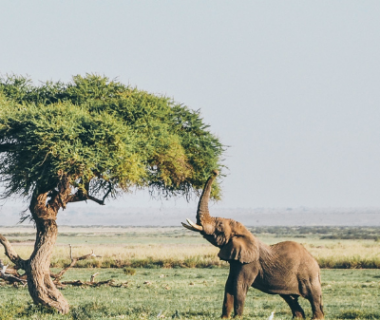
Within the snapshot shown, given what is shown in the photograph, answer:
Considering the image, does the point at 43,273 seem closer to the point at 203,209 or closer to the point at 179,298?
the point at 203,209

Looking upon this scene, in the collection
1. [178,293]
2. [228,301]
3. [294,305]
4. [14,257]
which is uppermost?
[14,257]

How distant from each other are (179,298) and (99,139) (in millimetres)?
10695

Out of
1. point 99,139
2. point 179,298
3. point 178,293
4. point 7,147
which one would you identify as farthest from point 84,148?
point 178,293

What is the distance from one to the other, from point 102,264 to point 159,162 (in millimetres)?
28692

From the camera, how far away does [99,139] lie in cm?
2002

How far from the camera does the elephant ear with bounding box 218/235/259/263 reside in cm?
1897

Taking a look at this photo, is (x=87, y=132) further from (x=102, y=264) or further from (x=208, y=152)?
(x=102, y=264)

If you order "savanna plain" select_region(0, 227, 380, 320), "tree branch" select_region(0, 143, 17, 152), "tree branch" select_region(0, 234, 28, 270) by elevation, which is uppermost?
"tree branch" select_region(0, 143, 17, 152)

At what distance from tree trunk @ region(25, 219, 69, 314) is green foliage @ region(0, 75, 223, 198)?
1319 mm

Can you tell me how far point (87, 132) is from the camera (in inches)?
785

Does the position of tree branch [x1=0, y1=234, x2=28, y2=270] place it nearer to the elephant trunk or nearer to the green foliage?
the green foliage

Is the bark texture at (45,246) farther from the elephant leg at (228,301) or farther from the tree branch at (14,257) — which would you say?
the elephant leg at (228,301)

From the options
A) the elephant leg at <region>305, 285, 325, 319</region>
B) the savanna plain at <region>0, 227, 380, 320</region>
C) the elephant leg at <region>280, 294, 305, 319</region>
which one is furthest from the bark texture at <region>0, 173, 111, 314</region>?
the elephant leg at <region>305, 285, 325, 319</region>

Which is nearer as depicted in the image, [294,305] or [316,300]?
[316,300]
